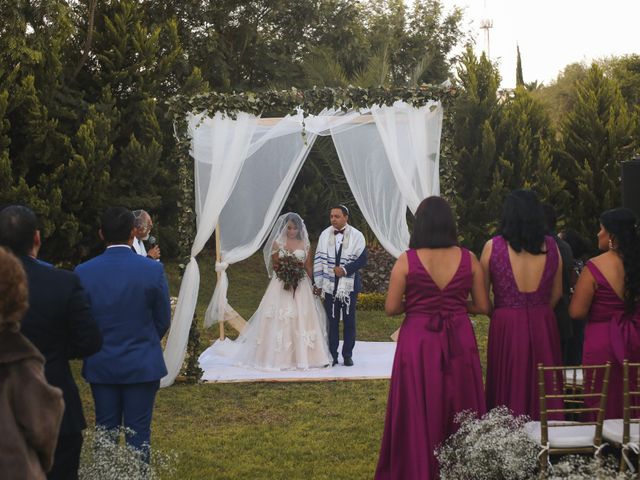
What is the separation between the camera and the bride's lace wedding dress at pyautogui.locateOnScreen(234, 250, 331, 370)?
945 centimetres

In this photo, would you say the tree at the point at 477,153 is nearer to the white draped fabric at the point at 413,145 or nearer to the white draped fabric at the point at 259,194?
the white draped fabric at the point at 259,194

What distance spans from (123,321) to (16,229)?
0.90 metres

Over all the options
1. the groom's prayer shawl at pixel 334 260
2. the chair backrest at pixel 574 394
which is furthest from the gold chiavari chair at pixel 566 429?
the groom's prayer shawl at pixel 334 260

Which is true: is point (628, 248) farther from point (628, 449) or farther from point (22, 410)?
point (22, 410)

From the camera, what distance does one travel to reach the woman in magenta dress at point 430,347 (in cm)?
465

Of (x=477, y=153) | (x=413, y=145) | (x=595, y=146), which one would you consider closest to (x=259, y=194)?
(x=413, y=145)

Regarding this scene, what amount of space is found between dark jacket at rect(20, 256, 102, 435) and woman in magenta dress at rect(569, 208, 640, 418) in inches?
105

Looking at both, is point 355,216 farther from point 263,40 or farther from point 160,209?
point 263,40

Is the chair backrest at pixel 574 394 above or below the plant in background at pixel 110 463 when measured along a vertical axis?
above

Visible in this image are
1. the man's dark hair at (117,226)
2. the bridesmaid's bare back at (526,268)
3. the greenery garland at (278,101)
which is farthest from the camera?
the greenery garland at (278,101)

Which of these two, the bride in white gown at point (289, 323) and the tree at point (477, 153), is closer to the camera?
the bride in white gown at point (289, 323)

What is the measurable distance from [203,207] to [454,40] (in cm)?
1866

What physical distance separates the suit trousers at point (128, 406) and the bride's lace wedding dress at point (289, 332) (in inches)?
193

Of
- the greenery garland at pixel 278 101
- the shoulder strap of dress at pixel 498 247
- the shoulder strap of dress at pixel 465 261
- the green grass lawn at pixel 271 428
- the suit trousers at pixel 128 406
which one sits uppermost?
the greenery garland at pixel 278 101
